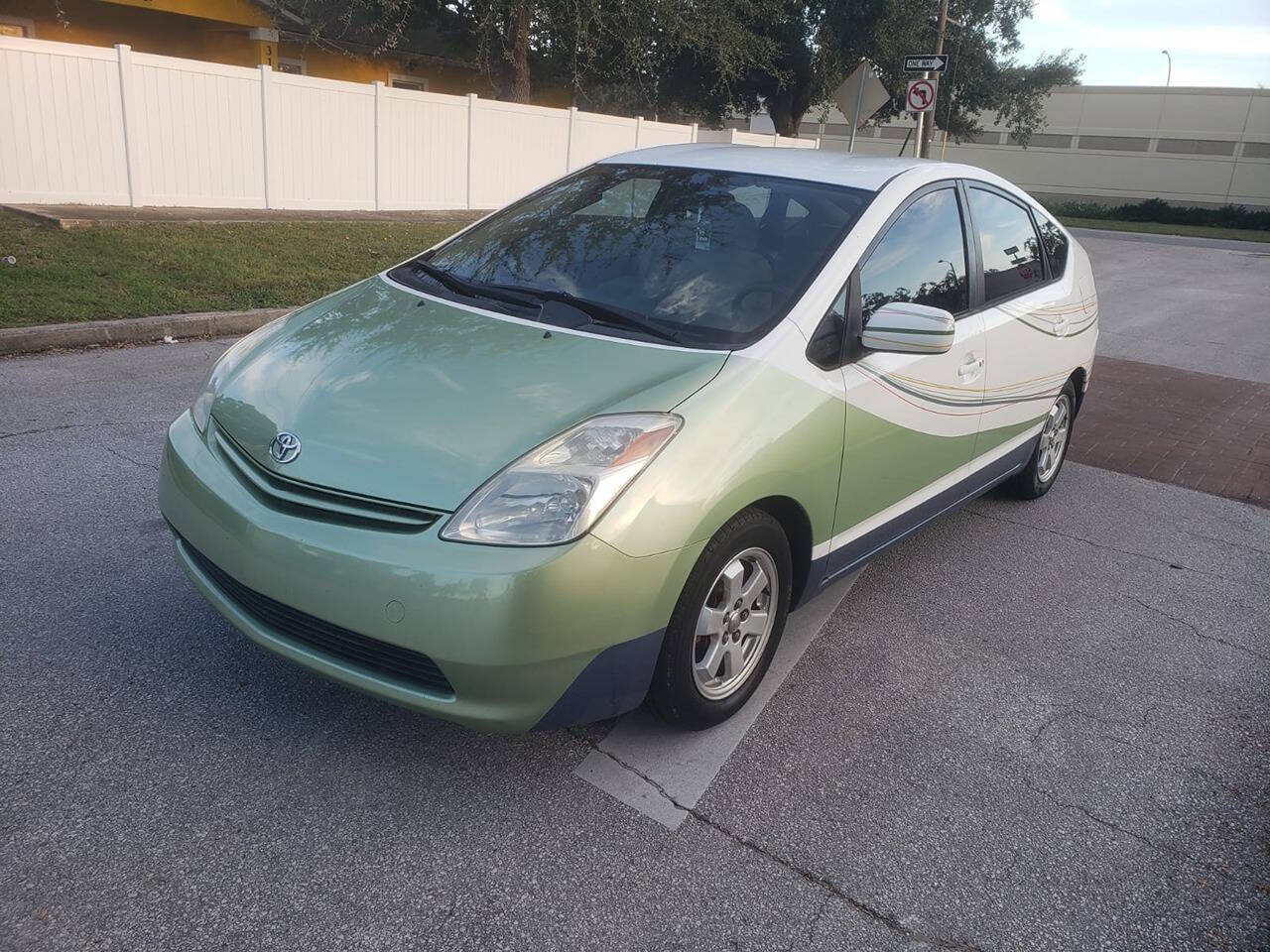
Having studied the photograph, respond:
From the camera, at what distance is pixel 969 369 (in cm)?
400

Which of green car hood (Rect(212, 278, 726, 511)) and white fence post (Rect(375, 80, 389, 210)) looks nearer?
green car hood (Rect(212, 278, 726, 511))

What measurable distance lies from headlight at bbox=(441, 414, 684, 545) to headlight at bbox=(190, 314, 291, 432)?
1127 mm

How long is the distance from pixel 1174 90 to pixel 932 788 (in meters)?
48.2

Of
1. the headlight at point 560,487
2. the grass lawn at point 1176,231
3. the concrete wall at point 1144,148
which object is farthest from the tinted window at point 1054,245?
the concrete wall at point 1144,148

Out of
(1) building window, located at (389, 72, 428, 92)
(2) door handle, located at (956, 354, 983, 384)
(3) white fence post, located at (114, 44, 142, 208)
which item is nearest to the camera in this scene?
(2) door handle, located at (956, 354, 983, 384)

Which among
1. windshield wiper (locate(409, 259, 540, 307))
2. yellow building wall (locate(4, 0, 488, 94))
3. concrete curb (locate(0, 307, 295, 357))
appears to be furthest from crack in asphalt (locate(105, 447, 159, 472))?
yellow building wall (locate(4, 0, 488, 94))

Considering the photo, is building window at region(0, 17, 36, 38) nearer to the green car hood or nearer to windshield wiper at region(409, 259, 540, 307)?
windshield wiper at region(409, 259, 540, 307)

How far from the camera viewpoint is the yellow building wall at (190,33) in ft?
57.8

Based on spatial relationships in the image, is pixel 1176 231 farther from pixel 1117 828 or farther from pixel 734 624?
pixel 734 624

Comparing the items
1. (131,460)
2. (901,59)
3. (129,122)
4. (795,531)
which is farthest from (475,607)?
(901,59)

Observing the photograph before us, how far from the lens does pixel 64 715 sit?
9.50 feet

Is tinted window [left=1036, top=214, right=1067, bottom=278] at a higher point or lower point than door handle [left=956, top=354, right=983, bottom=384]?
higher

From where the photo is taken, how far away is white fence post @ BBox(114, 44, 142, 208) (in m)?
11.8

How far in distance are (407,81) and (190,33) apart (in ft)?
17.3
